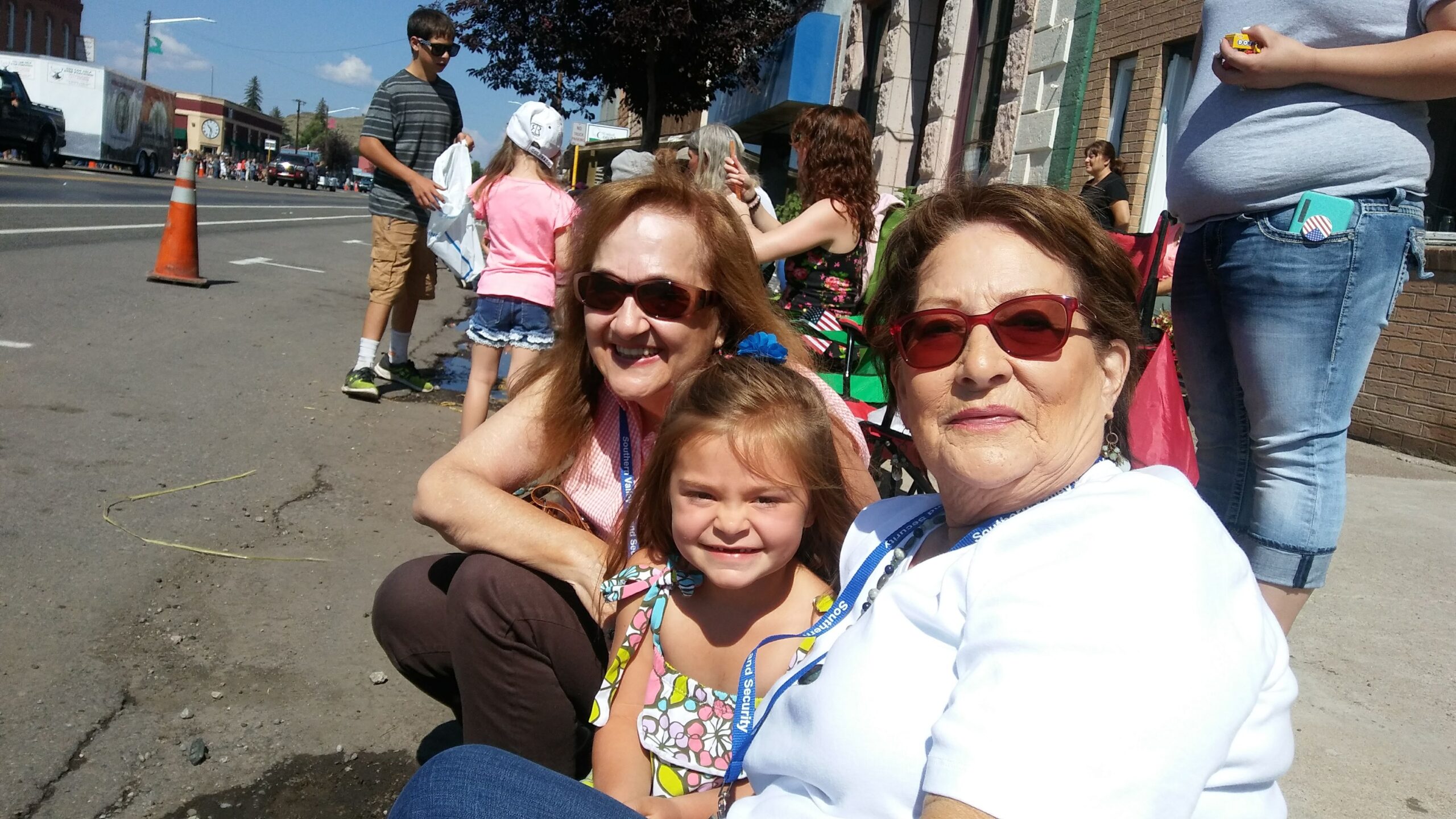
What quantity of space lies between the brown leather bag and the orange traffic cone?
8547 millimetres

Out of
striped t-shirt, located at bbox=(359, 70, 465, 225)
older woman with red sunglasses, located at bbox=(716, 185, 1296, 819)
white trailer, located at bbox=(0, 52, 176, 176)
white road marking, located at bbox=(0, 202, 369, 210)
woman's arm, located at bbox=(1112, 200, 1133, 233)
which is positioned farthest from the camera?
white trailer, located at bbox=(0, 52, 176, 176)

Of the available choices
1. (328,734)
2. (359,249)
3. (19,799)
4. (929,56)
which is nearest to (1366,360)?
(328,734)

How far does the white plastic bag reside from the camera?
5.95 metres

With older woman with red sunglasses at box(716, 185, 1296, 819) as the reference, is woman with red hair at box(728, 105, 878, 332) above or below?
above

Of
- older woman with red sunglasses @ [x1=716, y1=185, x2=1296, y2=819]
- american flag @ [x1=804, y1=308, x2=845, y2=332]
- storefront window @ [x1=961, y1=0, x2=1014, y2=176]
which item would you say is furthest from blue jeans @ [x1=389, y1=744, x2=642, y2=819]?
storefront window @ [x1=961, y1=0, x2=1014, y2=176]

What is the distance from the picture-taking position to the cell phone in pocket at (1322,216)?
2.24 metres

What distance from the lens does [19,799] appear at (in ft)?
7.42

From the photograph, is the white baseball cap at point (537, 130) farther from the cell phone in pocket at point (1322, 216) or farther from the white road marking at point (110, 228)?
the white road marking at point (110, 228)

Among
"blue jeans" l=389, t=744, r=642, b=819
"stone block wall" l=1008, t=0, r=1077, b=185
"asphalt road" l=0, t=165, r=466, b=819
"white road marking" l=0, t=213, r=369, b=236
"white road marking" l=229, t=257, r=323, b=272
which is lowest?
"asphalt road" l=0, t=165, r=466, b=819

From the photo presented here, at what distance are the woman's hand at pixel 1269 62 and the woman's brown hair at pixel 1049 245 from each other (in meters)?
1.00

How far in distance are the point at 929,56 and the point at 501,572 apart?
40.6 feet

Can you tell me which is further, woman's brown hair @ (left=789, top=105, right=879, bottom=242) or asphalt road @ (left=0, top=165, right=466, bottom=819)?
woman's brown hair @ (left=789, top=105, right=879, bottom=242)

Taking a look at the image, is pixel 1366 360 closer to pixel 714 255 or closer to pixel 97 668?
pixel 714 255

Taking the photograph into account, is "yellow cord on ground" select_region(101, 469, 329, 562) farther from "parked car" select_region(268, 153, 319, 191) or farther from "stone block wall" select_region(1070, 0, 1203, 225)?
"parked car" select_region(268, 153, 319, 191)
